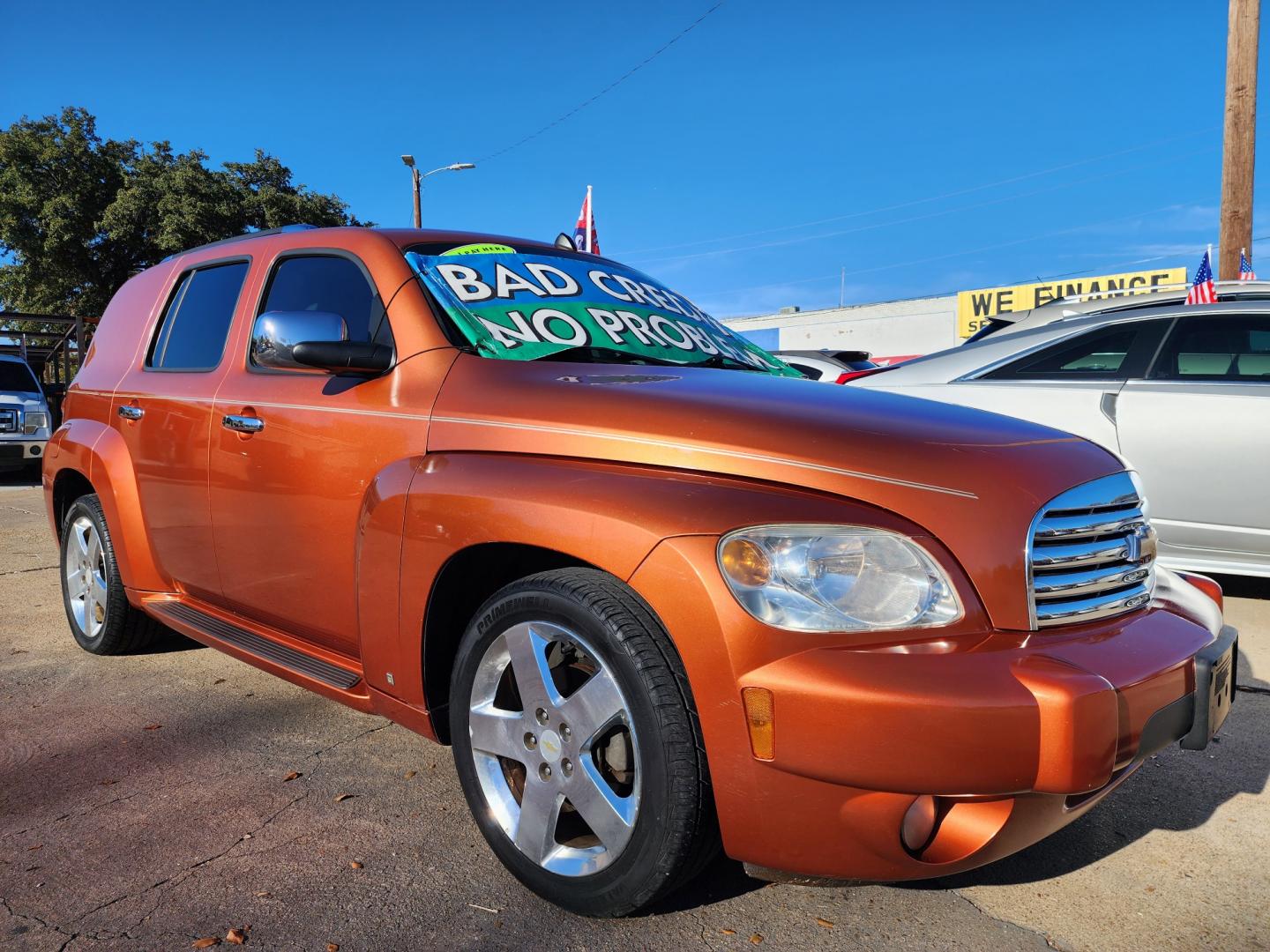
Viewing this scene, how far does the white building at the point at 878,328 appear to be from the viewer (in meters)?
36.5

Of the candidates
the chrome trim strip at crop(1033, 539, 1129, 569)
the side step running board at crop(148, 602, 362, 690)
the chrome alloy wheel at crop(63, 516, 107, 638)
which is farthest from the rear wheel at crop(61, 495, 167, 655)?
the chrome trim strip at crop(1033, 539, 1129, 569)

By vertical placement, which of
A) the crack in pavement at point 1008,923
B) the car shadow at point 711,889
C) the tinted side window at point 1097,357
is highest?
the tinted side window at point 1097,357

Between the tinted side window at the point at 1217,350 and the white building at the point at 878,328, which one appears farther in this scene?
the white building at the point at 878,328

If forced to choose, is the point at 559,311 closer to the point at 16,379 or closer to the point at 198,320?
the point at 198,320

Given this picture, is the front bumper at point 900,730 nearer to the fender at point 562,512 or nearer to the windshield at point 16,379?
the fender at point 562,512

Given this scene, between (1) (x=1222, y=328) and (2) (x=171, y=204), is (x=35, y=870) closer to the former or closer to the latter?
(1) (x=1222, y=328)

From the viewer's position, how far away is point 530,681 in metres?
2.10

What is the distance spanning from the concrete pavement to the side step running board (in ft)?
1.13

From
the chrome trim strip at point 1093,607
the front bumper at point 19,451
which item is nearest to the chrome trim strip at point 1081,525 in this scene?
the chrome trim strip at point 1093,607

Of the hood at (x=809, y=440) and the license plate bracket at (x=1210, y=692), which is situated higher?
the hood at (x=809, y=440)

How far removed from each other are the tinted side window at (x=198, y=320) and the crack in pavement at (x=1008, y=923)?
279 cm

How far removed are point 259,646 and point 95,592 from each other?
60.1 inches

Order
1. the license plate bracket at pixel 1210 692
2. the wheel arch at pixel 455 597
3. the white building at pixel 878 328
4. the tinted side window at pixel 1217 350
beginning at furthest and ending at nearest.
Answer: the white building at pixel 878 328
the tinted side window at pixel 1217 350
the wheel arch at pixel 455 597
the license plate bracket at pixel 1210 692

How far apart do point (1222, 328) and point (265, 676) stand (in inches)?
189
